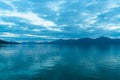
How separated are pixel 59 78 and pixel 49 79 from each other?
8.06 ft

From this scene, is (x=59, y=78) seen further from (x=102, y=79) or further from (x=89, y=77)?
(x=102, y=79)

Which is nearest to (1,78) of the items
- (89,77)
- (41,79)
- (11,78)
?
(11,78)

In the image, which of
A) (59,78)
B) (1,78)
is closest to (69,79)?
(59,78)

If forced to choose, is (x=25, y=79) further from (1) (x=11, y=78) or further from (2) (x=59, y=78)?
(2) (x=59, y=78)

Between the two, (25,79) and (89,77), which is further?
(89,77)

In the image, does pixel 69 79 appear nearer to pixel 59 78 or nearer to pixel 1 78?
pixel 59 78

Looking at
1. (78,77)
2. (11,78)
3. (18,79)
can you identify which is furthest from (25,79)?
(78,77)

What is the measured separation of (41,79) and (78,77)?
29.2ft

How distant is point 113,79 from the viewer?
117 feet

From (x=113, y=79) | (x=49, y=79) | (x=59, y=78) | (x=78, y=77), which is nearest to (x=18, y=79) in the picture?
(x=49, y=79)

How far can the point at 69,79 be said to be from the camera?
3466 cm

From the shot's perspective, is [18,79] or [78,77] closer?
[18,79]

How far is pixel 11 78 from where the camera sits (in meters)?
35.2

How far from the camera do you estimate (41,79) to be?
34500mm
